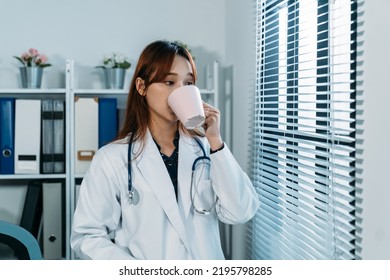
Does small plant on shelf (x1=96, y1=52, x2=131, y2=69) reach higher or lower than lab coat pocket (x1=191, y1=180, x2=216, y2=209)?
higher

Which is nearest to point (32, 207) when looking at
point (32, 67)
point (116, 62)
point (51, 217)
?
point (51, 217)

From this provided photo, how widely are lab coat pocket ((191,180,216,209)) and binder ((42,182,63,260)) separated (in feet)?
2.62

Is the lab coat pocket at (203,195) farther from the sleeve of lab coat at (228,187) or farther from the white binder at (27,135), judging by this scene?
the white binder at (27,135)

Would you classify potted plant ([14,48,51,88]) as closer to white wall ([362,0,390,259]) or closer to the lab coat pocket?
the lab coat pocket

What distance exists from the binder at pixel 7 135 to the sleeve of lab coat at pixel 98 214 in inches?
29.9

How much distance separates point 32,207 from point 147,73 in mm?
909

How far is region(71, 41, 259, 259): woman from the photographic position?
110 cm

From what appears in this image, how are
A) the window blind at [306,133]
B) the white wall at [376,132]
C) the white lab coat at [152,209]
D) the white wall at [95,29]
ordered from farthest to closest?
the white wall at [95,29] < the white lab coat at [152,209] < the window blind at [306,133] < the white wall at [376,132]

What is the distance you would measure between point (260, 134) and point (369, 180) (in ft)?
2.23

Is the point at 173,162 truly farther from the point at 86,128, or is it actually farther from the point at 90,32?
the point at 90,32

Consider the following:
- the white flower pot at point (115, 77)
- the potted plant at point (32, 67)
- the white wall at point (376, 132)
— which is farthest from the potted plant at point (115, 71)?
the white wall at point (376, 132)

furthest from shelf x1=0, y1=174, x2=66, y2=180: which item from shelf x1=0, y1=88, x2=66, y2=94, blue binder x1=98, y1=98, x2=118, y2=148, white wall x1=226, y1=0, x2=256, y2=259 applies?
white wall x1=226, y1=0, x2=256, y2=259

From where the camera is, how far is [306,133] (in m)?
1.19

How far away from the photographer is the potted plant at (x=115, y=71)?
6.16 feet
